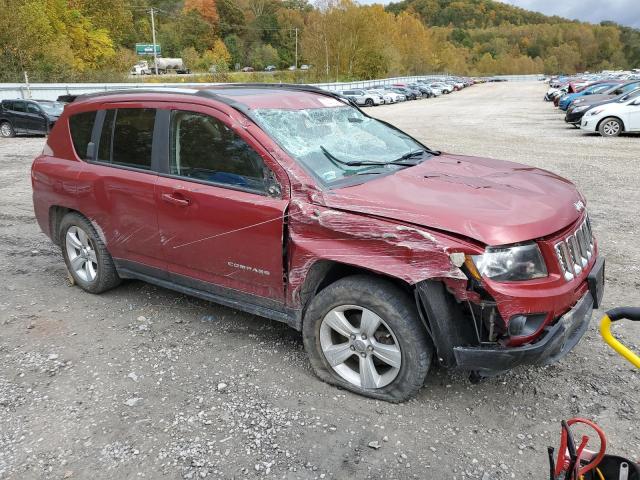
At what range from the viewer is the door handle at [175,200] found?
383cm

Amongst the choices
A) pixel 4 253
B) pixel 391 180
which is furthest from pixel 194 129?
pixel 4 253

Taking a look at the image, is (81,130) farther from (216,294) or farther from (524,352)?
(524,352)

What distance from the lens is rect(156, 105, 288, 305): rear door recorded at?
3.50 m

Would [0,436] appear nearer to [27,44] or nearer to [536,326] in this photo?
[536,326]

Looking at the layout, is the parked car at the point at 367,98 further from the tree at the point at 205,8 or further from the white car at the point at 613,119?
the tree at the point at 205,8

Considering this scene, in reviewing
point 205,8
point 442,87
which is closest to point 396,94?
point 442,87

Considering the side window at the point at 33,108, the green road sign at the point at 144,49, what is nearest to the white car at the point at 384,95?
the side window at the point at 33,108

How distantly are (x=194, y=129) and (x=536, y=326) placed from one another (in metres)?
2.64

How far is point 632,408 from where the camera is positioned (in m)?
3.17

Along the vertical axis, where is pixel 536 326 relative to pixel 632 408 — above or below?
above

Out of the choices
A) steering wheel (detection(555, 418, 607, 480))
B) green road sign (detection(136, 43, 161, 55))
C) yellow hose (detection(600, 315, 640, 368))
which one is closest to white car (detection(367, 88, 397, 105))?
steering wheel (detection(555, 418, 607, 480))

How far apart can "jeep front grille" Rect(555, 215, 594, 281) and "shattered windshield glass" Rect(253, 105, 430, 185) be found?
124 centimetres

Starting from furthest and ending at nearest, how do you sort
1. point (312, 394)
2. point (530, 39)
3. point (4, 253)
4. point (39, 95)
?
1. point (530, 39)
2. point (39, 95)
3. point (4, 253)
4. point (312, 394)

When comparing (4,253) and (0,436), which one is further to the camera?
(4,253)
